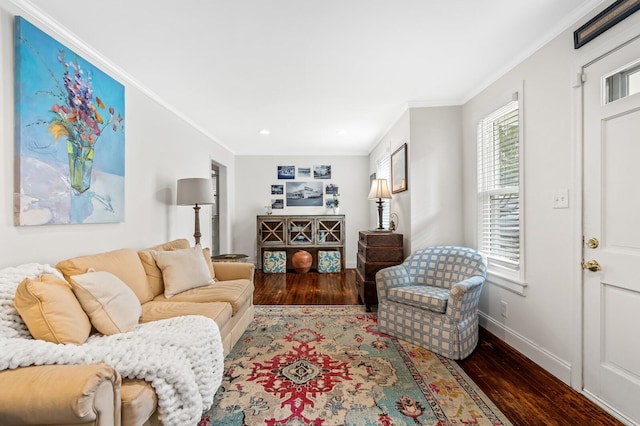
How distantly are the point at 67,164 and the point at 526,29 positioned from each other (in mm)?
3215

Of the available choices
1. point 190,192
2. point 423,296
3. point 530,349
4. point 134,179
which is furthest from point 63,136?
point 530,349

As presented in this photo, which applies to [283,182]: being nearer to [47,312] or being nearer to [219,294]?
[219,294]

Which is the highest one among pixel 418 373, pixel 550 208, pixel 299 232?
pixel 550 208

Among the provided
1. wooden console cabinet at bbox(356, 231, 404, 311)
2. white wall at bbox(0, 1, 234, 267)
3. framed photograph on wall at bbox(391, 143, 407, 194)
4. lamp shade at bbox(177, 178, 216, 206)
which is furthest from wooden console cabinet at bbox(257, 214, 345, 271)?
lamp shade at bbox(177, 178, 216, 206)

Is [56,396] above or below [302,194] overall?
below

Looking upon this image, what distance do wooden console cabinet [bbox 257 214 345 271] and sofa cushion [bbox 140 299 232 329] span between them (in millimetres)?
3330

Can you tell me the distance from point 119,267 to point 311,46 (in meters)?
2.12

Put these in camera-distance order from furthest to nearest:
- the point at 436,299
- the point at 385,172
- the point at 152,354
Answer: the point at 385,172
the point at 436,299
the point at 152,354

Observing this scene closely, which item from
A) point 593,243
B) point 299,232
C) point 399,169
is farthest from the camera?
point 299,232

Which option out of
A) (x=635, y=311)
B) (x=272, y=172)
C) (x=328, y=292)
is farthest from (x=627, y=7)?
(x=272, y=172)

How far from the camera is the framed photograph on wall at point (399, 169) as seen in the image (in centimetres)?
346

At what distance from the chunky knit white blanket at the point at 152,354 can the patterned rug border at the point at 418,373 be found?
1.30 meters

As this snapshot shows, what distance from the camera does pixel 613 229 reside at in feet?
5.42

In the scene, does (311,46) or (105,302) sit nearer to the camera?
(105,302)
